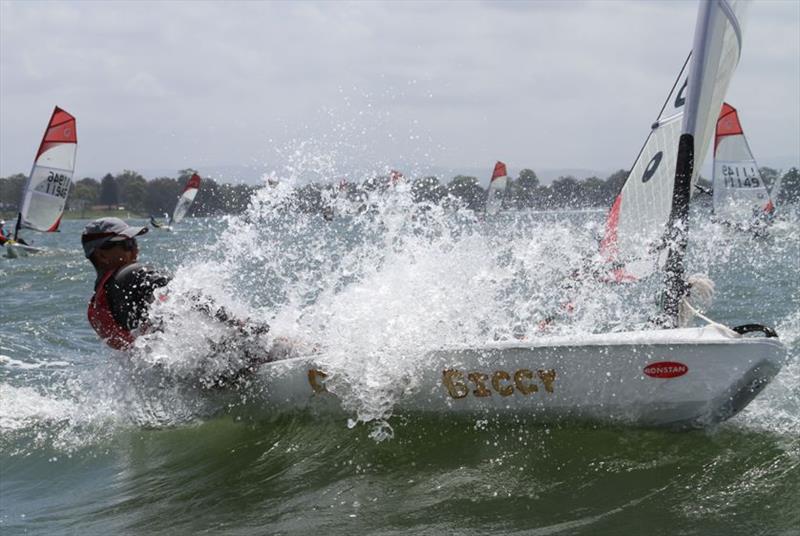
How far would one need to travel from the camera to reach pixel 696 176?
589 cm

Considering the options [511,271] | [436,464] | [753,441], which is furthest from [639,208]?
[436,464]

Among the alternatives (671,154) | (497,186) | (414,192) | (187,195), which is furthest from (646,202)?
(187,195)

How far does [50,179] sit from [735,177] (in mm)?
17459

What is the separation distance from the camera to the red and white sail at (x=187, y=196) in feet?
122

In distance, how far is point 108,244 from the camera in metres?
4.70

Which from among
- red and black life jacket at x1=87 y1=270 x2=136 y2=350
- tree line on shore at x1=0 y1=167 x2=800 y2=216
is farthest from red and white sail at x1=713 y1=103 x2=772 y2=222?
red and black life jacket at x1=87 y1=270 x2=136 y2=350

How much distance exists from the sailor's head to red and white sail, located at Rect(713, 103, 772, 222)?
19.7 meters

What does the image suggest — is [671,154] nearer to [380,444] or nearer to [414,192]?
[414,192]

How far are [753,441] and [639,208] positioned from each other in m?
2.97

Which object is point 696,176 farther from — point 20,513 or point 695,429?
point 20,513

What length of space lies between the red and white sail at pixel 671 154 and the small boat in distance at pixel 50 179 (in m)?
17.7

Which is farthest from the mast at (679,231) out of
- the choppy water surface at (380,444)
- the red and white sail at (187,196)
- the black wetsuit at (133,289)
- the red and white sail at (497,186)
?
the red and white sail at (187,196)

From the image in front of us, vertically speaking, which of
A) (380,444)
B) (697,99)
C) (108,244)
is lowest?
(380,444)

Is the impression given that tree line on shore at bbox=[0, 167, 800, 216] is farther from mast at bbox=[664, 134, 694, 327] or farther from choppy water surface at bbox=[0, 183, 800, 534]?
mast at bbox=[664, 134, 694, 327]
